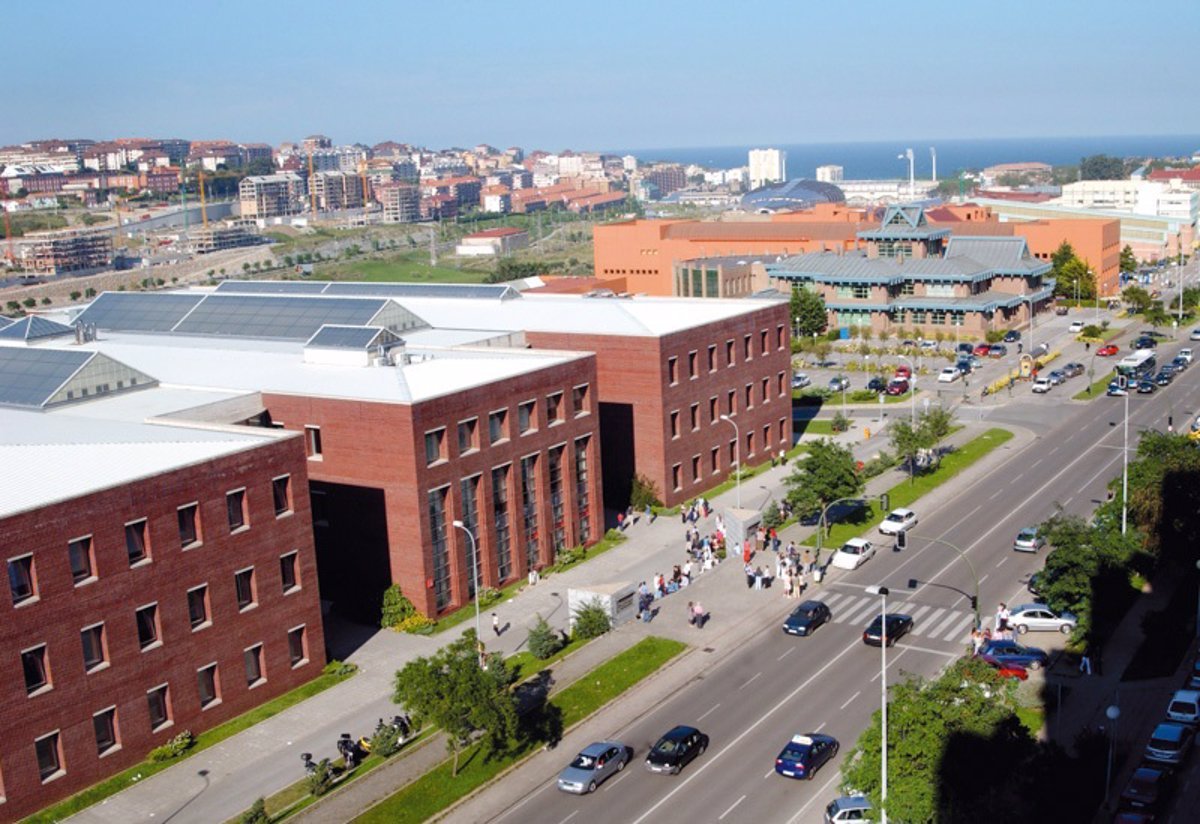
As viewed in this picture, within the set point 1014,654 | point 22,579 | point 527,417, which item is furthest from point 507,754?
point 527,417

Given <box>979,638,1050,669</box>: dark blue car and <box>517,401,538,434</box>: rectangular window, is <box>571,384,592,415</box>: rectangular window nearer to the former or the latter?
<box>517,401,538,434</box>: rectangular window

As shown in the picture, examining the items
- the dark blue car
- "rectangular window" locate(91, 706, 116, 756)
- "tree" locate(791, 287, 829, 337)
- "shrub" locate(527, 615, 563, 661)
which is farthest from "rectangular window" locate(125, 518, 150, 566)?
"tree" locate(791, 287, 829, 337)

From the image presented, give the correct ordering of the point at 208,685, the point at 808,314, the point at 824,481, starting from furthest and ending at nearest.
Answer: the point at 808,314 → the point at 824,481 → the point at 208,685

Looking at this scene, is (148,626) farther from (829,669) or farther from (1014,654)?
(1014,654)

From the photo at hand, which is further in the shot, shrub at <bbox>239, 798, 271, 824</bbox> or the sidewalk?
the sidewalk

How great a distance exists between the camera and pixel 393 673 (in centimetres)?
4897

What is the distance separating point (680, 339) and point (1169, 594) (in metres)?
30.0

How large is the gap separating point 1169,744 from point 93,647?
112 ft

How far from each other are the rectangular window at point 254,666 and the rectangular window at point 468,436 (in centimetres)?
1330

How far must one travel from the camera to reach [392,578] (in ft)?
179

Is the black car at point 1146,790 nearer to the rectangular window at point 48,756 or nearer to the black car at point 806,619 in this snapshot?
the black car at point 806,619

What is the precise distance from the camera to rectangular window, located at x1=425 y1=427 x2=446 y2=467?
2119 inches

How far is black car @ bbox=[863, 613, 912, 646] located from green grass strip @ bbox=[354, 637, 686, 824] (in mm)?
7438

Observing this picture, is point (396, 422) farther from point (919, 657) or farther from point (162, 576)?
point (919, 657)
